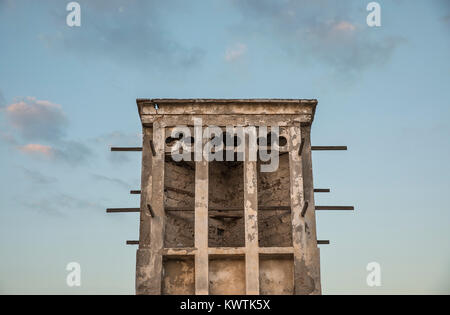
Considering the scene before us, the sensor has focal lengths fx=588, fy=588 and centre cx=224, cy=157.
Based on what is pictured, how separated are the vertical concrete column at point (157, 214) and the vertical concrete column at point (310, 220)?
340 cm

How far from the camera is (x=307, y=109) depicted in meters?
14.8

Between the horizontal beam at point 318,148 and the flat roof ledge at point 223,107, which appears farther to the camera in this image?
the horizontal beam at point 318,148

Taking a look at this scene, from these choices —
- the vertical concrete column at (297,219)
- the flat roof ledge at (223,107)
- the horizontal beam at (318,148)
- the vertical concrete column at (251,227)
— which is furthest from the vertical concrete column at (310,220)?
the vertical concrete column at (251,227)

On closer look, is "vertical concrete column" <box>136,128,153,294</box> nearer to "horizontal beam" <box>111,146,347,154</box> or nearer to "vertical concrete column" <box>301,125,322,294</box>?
"horizontal beam" <box>111,146,347,154</box>

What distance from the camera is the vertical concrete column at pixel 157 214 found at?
43.7 feet

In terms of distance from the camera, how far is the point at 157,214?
45.6 feet

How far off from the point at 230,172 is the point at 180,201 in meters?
2.29

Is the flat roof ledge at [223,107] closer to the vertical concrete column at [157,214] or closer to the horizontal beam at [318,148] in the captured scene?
the vertical concrete column at [157,214]

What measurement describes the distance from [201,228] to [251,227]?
117cm

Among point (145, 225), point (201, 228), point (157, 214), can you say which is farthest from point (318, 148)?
point (145, 225)

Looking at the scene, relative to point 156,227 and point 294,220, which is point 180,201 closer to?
point 156,227

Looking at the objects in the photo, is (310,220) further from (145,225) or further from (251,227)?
(145,225)

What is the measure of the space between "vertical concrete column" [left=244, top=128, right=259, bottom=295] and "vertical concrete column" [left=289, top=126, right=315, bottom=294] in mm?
882
